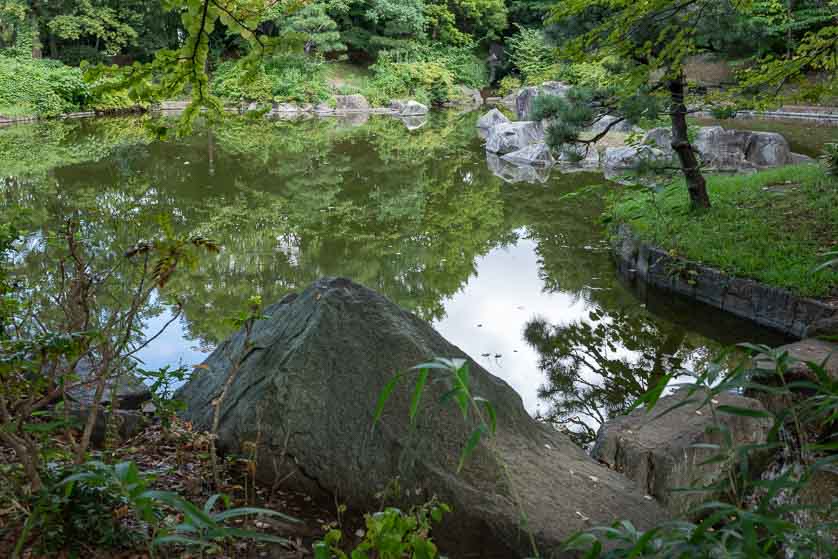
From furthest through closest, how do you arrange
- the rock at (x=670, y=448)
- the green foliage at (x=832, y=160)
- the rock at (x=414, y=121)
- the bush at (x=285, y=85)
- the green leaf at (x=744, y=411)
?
the bush at (x=285, y=85)
the rock at (x=414, y=121)
the green foliage at (x=832, y=160)
the rock at (x=670, y=448)
the green leaf at (x=744, y=411)

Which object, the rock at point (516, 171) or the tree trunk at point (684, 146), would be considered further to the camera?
the rock at point (516, 171)

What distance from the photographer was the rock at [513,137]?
16047 mm

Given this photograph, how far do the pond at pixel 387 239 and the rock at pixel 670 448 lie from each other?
3.45ft

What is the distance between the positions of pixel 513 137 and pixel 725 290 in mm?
10730

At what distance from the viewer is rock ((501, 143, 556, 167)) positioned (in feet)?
48.6

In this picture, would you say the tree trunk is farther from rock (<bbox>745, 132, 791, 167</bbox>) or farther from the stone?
rock (<bbox>745, 132, 791, 167</bbox>)

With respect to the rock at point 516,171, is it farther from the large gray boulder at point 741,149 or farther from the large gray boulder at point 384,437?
the large gray boulder at point 384,437

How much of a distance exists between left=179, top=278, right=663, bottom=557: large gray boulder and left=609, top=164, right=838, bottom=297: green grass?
2.96m

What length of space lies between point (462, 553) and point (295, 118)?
2202cm

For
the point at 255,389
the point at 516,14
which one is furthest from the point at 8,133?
the point at 516,14

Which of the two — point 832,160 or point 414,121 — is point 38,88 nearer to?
point 414,121

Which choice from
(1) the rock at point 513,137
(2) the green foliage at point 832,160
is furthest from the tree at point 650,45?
(1) the rock at point 513,137

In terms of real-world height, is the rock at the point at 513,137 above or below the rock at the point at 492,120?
below

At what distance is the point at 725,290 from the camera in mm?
5887
